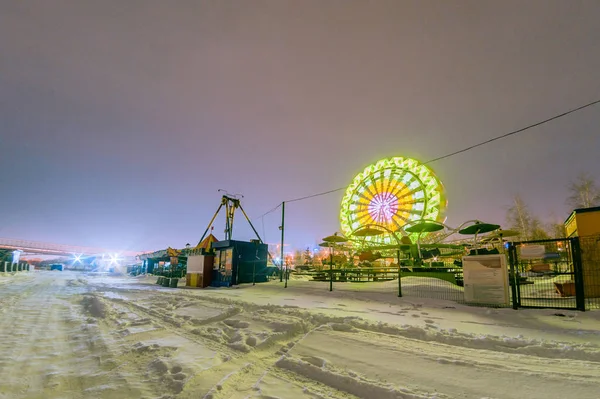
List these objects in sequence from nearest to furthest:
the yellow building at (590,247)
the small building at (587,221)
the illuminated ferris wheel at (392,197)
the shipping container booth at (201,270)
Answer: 1. the yellow building at (590,247)
2. the small building at (587,221)
3. the shipping container booth at (201,270)
4. the illuminated ferris wheel at (392,197)

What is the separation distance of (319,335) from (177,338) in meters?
2.57

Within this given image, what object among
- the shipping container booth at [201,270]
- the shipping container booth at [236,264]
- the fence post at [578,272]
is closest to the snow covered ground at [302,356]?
the fence post at [578,272]

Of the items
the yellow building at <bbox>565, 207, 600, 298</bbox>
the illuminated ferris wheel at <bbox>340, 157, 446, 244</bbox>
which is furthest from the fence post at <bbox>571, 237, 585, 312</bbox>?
the illuminated ferris wheel at <bbox>340, 157, 446, 244</bbox>

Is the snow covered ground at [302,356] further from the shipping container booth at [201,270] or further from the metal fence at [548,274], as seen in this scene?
the shipping container booth at [201,270]

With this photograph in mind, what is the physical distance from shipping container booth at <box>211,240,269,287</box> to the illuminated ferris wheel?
12.0m

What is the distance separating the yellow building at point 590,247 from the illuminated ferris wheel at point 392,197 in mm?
19376

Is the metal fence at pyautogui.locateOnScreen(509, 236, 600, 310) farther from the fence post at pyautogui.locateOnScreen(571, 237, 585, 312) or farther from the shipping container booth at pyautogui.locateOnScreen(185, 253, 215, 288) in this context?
the shipping container booth at pyautogui.locateOnScreen(185, 253, 215, 288)

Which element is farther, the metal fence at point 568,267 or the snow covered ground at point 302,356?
the metal fence at point 568,267

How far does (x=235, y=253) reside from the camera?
20.3 metres

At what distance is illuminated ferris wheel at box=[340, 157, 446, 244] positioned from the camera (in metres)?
31.7

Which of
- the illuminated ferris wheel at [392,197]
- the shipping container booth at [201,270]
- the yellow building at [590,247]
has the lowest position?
the shipping container booth at [201,270]

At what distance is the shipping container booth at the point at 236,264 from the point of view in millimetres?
19984

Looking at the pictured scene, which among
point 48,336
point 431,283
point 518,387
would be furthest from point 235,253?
point 518,387

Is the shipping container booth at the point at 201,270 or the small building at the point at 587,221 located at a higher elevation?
the small building at the point at 587,221
